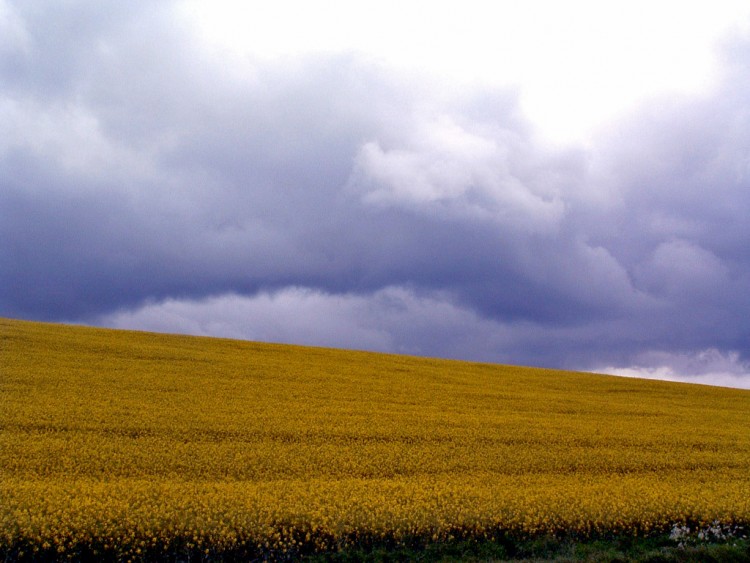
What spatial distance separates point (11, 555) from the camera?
10703mm

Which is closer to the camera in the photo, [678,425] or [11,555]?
[11,555]

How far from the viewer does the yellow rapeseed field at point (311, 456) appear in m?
11.9

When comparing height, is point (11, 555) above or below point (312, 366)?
below

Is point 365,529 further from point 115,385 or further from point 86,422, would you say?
point 115,385

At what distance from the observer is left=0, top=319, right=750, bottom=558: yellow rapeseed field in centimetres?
1190

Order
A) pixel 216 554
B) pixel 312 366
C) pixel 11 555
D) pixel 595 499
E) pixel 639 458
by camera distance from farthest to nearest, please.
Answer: pixel 312 366
pixel 639 458
pixel 595 499
pixel 216 554
pixel 11 555

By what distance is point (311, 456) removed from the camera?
16.9 metres

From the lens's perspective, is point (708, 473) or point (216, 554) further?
point (708, 473)

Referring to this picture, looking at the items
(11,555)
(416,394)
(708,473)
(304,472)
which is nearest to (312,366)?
(416,394)

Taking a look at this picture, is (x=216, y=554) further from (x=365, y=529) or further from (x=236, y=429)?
(x=236, y=429)

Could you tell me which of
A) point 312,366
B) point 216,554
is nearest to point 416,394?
point 312,366

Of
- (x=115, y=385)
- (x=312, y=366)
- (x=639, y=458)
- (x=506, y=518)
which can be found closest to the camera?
(x=506, y=518)

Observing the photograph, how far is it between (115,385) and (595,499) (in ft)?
59.0

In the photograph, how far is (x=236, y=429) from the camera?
61.5 feet
